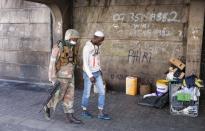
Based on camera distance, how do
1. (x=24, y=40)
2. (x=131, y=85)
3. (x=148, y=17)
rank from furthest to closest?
(x=24, y=40) → (x=131, y=85) → (x=148, y=17)

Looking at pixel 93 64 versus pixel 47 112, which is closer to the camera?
pixel 93 64

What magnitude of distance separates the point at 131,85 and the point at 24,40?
3651mm

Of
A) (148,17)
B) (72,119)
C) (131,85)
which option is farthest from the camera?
(131,85)

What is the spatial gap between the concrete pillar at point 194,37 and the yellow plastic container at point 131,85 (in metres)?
1.43

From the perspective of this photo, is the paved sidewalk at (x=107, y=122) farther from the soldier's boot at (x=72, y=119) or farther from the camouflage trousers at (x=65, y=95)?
the camouflage trousers at (x=65, y=95)

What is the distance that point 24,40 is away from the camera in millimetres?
9273

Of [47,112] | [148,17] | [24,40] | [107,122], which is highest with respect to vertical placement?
[148,17]

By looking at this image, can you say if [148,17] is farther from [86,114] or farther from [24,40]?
[24,40]

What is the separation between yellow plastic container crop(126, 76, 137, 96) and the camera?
25.8 feet

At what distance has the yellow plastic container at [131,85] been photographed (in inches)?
309

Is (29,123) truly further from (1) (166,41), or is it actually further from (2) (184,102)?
(1) (166,41)

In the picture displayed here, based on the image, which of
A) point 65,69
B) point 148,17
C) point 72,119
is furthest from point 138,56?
point 72,119

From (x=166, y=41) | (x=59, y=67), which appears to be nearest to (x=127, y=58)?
(x=166, y=41)

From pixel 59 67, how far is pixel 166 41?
3.12m
